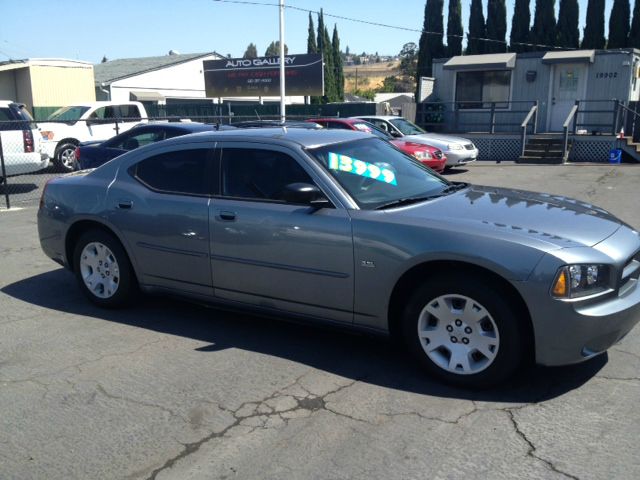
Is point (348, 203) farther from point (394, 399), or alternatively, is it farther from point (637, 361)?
point (637, 361)

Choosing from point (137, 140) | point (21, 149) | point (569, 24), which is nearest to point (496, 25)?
point (569, 24)

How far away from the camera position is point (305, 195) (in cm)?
415

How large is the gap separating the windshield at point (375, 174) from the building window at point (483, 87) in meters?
19.3

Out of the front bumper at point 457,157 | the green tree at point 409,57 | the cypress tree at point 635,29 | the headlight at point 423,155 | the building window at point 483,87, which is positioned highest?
the green tree at point 409,57

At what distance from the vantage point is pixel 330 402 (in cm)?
373

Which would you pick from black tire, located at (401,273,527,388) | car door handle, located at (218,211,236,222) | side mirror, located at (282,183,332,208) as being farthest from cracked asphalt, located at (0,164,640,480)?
side mirror, located at (282,183,332,208)

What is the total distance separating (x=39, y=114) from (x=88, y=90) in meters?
5.19

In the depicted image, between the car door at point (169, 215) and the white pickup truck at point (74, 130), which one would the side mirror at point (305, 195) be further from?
the white pickup truck at point (74, 130)

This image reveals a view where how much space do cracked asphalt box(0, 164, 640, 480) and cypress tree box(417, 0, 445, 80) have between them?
117 ft

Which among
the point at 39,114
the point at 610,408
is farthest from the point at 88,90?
the point at 610,408

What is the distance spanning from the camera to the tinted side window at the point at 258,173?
14.8ft

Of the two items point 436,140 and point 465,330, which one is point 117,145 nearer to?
point 436,140

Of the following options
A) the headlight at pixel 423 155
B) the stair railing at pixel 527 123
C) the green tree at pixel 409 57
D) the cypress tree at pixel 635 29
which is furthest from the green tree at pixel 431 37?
the green tree at pixel 409 57

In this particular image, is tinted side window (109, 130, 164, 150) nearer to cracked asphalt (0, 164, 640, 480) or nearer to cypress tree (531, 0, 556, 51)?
cracked asphalt (0, 164, 640, 480)
